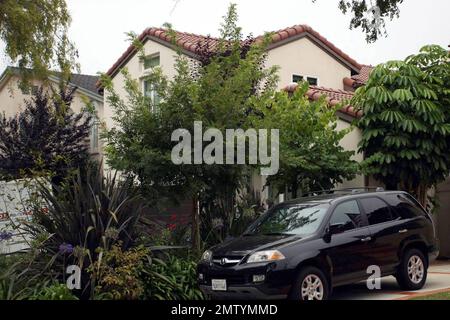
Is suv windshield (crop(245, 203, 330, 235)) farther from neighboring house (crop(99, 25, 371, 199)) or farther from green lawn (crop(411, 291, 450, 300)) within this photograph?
neighboring house (crop(99, 25, 371, 199))

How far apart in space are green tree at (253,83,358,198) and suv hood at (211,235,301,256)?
3.59 m

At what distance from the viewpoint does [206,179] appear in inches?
438

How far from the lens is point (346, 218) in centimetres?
991

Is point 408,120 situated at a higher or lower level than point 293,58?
lower

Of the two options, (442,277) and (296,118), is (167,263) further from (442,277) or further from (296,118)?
(442,277)

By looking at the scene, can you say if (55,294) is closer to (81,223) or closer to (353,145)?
(81,223)

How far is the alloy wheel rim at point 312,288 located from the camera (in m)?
8.77

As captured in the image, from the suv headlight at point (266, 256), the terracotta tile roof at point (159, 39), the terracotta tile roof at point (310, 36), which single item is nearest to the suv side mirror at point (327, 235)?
the suv headlight at point (266, 256)

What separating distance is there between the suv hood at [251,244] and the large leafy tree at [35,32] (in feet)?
22.4

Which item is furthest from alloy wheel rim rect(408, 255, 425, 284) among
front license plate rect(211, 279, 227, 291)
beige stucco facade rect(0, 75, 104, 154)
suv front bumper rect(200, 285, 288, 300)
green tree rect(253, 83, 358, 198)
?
beige stucco facade rect(0, 75, 104, 154)

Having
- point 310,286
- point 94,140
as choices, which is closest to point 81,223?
point 310,286

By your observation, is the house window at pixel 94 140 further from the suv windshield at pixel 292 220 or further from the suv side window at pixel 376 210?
the suv side window at pixel 376 210

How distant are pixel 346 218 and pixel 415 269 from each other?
1.77 m
